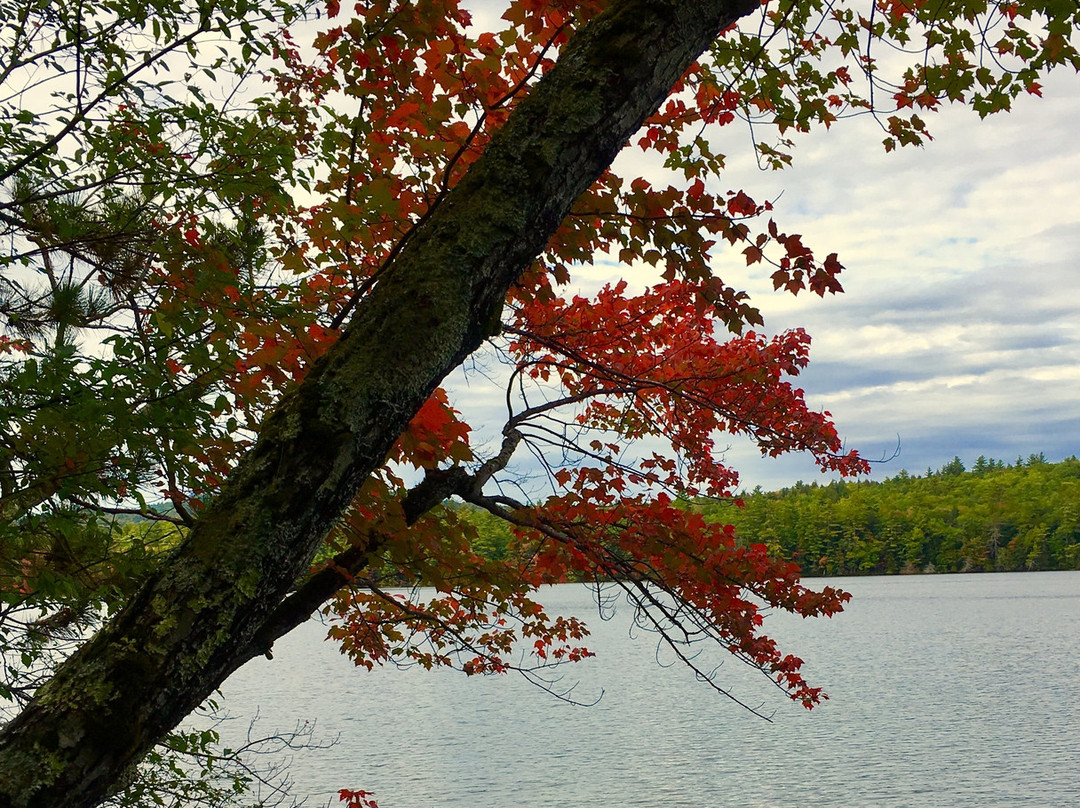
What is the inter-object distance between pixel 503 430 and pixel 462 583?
1103mm

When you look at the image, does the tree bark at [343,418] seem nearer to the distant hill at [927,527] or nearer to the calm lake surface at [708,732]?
the calm lake surface at [708,732]

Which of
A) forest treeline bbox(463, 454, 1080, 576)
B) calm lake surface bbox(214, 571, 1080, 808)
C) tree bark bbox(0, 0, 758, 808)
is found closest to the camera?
tree bark bbox(0, 0, 758, 808)

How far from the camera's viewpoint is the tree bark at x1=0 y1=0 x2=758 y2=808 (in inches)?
76.8

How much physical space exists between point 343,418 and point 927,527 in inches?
4858

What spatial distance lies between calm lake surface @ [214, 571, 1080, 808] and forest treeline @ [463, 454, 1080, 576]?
60.7 metres

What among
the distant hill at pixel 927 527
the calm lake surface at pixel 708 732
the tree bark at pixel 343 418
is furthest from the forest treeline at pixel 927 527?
the tree bark at pixel 343 418

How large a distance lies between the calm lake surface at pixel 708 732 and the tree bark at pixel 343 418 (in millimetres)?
15583

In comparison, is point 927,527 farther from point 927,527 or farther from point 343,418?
point 343,418

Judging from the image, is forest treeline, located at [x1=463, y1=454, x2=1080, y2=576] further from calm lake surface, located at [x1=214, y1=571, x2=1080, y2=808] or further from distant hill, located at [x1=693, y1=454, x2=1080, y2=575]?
calm lake surface, located at [x1=214, y1=571, x2=1080, y2=808]

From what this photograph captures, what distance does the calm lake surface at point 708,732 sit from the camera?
16828 mm

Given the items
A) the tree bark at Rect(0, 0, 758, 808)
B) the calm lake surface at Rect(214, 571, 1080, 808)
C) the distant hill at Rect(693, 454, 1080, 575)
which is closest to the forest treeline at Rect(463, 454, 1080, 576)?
the distant hill at Rect(693, 454, 1080, 575)

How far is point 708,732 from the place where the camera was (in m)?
22.6

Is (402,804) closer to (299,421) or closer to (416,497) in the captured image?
(416,497)

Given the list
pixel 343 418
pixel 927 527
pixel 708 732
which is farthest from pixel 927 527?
pixel 343 418
